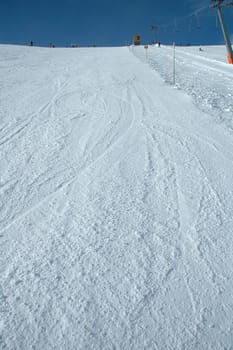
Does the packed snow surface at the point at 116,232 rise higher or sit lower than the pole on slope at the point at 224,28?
lower

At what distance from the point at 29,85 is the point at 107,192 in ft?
23.6

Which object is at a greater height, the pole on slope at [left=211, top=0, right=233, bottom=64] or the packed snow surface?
the pole on slope at [left=211, top=0, right=233, bottom=64]

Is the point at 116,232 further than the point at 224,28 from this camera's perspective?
No

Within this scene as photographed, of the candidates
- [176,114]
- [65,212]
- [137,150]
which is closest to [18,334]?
[65,212]

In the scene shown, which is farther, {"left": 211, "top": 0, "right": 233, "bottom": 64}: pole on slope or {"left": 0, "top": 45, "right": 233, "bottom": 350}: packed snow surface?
{"left": 211, "top": 0, "right": 233, "bottom": 64}: pole on slope

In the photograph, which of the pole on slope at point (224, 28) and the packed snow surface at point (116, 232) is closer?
the packed snow surface at point (116, 232)

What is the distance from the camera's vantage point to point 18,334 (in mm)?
1933

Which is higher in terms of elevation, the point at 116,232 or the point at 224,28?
the point at 224,28

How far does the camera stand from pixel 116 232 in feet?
9.29

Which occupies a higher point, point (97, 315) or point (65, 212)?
point (65, 212)

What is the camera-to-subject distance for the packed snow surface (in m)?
2.00

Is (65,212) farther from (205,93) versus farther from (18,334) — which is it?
(205,93)

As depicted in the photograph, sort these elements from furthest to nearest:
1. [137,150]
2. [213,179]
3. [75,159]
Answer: [137,150], [75,159], [213,179]

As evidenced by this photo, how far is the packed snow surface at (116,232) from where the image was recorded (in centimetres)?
200
